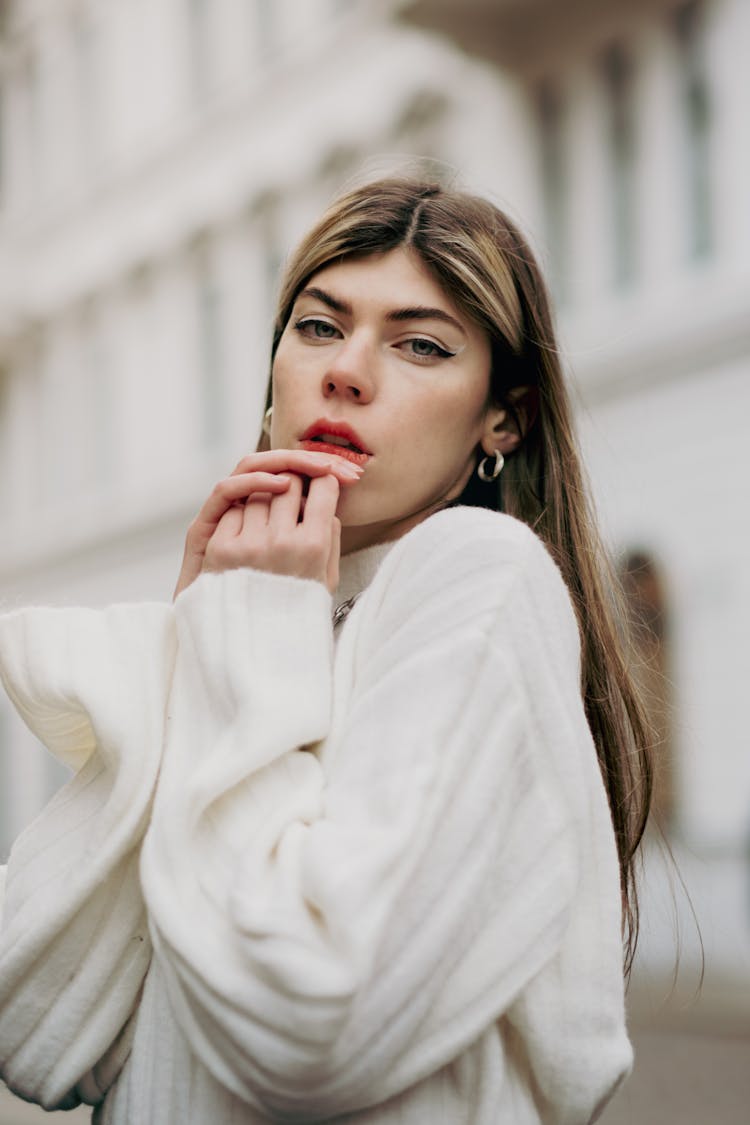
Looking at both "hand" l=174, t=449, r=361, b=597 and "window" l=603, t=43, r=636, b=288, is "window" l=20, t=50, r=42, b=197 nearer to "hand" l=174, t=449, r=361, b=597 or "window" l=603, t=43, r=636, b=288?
"window" l=603, t=43, r=636, b=288

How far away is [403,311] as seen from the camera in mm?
2037

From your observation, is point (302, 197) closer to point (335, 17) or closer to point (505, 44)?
point (335, 17)

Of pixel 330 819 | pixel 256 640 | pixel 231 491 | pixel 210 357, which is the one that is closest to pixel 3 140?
pixel 210 357

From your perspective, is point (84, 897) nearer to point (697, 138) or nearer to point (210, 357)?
point (697, 138)

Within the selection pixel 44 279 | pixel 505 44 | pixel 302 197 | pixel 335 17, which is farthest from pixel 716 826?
pixel 44 279

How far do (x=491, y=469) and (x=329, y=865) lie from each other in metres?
0.91

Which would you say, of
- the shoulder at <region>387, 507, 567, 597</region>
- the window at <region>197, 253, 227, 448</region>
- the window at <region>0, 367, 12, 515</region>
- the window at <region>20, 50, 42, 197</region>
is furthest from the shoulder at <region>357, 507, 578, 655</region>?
the window at <region>20, 50, 42, 197</region>

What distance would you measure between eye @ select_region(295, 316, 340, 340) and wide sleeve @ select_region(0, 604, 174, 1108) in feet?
1.72

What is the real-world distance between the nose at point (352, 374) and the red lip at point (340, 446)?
0.13 feet

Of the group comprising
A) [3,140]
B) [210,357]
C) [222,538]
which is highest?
[3,140]

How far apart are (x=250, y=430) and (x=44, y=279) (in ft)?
18.2

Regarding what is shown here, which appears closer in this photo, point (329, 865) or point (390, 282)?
point (329, 865)

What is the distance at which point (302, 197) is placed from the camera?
1747 centimetres

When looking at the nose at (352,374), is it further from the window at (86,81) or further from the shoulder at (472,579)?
the window at (86,81)
